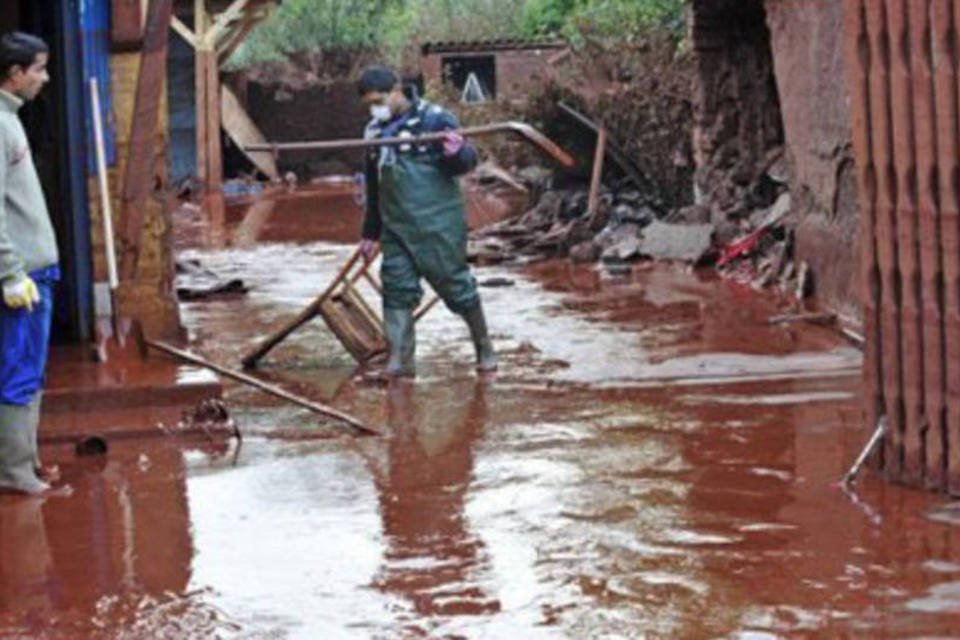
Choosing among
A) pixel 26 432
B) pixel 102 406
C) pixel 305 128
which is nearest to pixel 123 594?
pixel 26 432

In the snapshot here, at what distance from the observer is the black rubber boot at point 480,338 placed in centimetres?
1112

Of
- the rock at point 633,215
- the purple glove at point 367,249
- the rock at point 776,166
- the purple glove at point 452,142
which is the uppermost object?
the purple glove at point 452,142

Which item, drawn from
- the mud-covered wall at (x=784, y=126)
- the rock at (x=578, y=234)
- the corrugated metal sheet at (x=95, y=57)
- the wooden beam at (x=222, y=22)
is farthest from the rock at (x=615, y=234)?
the wooden beam at (x=222, y=22)

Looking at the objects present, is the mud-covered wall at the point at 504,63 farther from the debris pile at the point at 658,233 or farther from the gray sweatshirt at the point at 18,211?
the gray sweatshirt at the point at 18,211

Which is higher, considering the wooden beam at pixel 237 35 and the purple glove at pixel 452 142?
the wooden beam at pixel 237 35

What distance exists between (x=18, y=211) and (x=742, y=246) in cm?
875

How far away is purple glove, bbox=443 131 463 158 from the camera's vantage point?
10.7 m

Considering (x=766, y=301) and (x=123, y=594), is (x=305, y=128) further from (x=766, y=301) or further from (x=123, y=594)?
(x=123, y=594)

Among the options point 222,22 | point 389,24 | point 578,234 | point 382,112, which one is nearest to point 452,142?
point 382,112

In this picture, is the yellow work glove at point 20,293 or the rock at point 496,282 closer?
the yellow work glove at point 20,293

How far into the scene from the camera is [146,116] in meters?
10.2

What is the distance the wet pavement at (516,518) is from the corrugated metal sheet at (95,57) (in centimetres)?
159

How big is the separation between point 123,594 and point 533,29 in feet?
106

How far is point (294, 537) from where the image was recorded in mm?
7191
